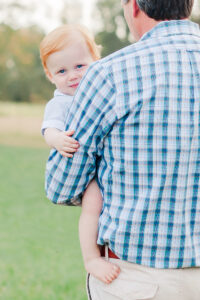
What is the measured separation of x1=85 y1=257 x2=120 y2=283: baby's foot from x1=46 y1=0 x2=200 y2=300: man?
0.02m

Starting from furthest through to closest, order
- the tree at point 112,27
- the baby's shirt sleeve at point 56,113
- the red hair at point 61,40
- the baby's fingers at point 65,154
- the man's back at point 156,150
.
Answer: the tree at point 112,27, the red hair at point 61,40, the baby's shirt sleeve at point 56,113, the baby's fingers at point 65,154, the man's back at point 156,150

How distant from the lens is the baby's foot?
72.6 inches

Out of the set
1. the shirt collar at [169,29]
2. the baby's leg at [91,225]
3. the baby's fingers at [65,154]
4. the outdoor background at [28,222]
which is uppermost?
the shirt collar at [169,29]

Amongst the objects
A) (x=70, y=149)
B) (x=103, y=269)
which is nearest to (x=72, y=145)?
(x=70, y=149)

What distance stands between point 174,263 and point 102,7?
47070 mm

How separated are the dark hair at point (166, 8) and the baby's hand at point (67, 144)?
17.2 inches

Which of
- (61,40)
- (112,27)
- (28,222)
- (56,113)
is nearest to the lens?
(56,113)

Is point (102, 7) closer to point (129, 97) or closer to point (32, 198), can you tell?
point (32, 198)

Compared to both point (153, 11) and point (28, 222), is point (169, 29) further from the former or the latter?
point (28, 222)

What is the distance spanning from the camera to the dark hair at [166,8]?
178 cm

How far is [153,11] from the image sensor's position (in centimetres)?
180

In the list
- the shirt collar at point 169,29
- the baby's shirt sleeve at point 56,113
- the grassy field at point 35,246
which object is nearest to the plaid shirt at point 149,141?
the shirt collar at point 169,29

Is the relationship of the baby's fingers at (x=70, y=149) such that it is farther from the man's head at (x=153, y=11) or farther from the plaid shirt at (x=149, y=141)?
the man's head at (x=153, y=11)

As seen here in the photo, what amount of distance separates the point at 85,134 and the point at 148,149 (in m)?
0.20
